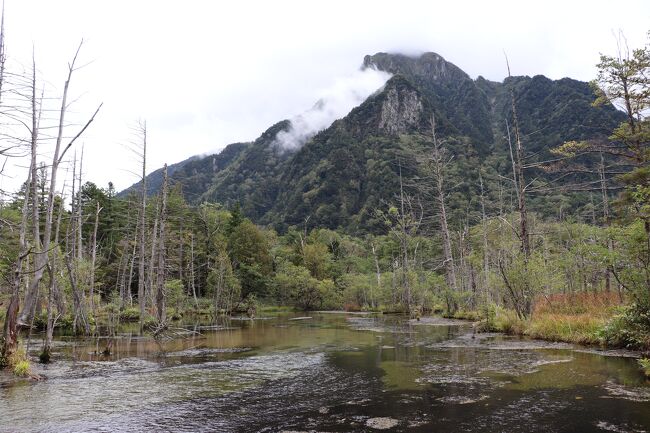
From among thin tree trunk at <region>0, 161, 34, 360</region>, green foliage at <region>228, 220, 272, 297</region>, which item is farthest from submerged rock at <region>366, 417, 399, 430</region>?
green foliage at <region>228, 220, 272, 297</region>

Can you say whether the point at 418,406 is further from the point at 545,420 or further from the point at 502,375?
the point at 502,375

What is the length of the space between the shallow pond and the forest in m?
2.54

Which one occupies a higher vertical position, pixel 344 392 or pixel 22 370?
pixel 22 370

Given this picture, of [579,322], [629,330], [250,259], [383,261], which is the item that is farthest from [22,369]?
[383,261]

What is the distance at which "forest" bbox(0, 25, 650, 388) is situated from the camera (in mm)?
15977

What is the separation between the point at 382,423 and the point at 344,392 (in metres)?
2.95

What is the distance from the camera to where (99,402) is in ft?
35.4

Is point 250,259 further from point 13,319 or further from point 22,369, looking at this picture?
point 22,369

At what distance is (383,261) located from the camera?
78.9m

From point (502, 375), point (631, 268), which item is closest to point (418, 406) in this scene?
point (502, 375)

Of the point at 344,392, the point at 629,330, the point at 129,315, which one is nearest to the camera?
the point at 344,392

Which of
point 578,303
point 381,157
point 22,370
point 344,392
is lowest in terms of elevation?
point 344,392

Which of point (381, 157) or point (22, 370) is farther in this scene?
point (381, 157)

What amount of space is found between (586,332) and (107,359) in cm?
2023
